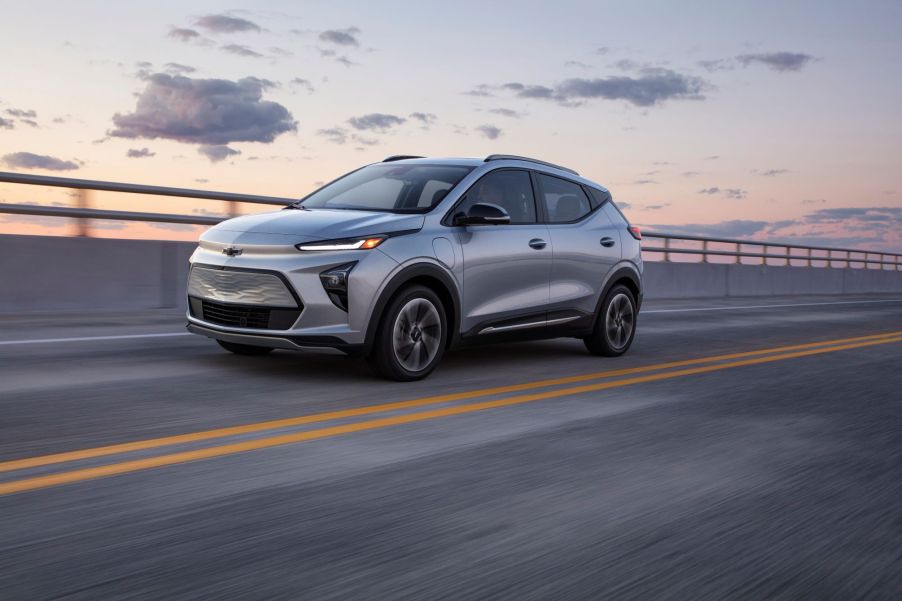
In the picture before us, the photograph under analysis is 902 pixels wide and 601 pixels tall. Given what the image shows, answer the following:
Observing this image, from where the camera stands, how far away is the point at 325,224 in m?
7.41

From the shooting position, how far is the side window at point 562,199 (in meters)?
9.25

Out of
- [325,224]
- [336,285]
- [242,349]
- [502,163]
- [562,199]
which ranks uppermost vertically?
[502,163]

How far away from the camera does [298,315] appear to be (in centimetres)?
709

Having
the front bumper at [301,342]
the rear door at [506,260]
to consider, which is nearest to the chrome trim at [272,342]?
the front bumper at [301,342]

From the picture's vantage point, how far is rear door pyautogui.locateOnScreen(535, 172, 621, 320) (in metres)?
9.11

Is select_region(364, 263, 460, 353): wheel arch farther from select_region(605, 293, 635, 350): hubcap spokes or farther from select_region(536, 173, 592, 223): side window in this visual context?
select_region(605, 293, 635, 350): hubcap spokes

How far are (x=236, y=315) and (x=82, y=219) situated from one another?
5.68m

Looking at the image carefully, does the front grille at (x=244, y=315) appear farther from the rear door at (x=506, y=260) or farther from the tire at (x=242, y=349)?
the rear door at (x=506, y=260)

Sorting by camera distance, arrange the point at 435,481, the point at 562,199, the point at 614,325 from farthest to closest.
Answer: the point at 614,325 < the point at 562,199 < the point at 435,481

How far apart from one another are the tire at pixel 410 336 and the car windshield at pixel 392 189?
765mm

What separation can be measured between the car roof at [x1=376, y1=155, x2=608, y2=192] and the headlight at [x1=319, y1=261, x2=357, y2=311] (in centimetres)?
196

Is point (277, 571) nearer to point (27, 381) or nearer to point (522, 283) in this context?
point (27, 381)

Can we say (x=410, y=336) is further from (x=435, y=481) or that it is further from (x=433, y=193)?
(x=435, y=481)

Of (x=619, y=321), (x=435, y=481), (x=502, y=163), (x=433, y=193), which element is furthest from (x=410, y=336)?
Answer: (x=619, y=321)
